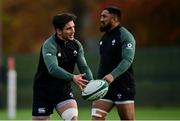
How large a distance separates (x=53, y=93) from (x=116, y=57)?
157cm

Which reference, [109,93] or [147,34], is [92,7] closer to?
[147,34]

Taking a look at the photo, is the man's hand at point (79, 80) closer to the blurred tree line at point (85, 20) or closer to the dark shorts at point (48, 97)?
the dark shorts at point (48, 97)

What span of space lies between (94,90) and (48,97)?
72cm

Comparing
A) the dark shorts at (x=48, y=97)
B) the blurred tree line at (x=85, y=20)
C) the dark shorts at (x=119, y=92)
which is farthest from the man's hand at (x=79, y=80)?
the blurred tree line at (x=85, y=20)

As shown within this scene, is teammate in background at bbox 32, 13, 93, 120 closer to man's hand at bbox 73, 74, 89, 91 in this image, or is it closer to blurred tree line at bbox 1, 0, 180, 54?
man's hand at bbox 73, 74, 89, 91

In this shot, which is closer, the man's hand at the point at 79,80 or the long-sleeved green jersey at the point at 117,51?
the man's hand at the point at 79,80

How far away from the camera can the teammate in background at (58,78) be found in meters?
12.9

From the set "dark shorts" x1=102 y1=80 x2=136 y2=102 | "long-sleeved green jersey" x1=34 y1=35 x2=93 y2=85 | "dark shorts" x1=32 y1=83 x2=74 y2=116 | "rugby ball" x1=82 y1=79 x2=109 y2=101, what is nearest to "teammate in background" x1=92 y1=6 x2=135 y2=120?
"dark shorts" x1=102 y1=80 x2=136 y2=102

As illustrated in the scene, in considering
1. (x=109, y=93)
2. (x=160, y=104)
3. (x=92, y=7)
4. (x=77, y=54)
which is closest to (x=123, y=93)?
(x=109, y=93)

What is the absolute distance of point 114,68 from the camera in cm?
1417

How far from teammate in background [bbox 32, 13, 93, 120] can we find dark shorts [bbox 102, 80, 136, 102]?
1.13 metres

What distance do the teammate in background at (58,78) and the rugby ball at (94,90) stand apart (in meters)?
0.14

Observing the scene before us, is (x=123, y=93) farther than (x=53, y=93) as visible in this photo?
Yes

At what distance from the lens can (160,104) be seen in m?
32.7
